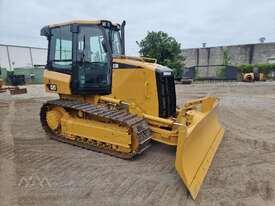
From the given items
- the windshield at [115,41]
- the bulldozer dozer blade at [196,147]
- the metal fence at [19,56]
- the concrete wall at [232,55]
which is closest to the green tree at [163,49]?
the concrete wall at [232,55]

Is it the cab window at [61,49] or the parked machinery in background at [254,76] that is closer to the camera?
the cab window at [61,49]

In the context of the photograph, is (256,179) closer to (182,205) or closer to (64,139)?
(182,205)

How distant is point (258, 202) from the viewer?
3.96 metres

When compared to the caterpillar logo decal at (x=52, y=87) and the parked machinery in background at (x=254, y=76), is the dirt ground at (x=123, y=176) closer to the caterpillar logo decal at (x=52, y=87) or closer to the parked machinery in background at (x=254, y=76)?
the caterpillar logo decal at (x=52, y=87)

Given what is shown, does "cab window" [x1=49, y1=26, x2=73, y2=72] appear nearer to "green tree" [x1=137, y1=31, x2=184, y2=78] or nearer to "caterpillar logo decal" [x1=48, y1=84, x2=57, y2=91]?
"caterpillar logo decal" [x1=48, y1=84, x2=57, y2=91]

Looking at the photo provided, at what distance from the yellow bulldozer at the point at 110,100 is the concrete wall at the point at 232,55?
30413 mm

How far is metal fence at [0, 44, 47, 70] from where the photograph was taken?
46.9 m

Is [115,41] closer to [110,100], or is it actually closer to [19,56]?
[110,100]

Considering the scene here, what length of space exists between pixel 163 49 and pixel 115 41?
20167 mm

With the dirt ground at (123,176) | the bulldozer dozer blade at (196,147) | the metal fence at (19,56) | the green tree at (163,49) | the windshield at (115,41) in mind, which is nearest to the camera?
the dirt ground at (123,176)

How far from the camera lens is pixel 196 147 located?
5094 mm

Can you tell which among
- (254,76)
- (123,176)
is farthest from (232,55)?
(123,176)

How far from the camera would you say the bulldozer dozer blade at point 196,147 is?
421 centimetres

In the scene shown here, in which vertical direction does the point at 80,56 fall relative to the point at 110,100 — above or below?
above
